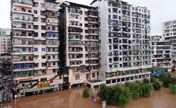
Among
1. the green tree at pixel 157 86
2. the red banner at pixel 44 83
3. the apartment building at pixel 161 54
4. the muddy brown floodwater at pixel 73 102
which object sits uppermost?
the apartment building at pixel 161 54

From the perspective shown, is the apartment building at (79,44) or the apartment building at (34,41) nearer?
the apartment building at (34,41)

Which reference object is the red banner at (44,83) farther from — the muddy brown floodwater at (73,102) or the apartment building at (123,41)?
the apartment building at (123,41)

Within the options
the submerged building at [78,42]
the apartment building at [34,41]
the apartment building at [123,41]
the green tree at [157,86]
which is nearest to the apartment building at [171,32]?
the apartment building at [123,41]

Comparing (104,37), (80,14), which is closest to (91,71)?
(104,37)

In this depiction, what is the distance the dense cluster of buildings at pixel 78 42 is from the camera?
31281 mm

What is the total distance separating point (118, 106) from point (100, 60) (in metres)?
20.9

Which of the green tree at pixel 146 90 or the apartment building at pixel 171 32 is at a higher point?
the apartment building at pixel 171 32

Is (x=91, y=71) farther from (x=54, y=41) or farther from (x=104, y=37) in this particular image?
(x=54, y=41)

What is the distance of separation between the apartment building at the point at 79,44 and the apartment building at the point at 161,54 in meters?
37.1

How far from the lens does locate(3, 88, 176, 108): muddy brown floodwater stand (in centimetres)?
2488

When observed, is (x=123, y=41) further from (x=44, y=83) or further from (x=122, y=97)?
(x=44, y=83)

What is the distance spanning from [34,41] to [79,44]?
13706mm

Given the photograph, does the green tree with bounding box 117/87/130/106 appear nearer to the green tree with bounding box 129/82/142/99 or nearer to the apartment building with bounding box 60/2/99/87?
the green tree with bounding box 129/82/142/99

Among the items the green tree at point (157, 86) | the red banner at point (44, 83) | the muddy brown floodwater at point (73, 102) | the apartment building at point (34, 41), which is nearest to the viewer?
the muddy brown floodwater at point (73, 102)
